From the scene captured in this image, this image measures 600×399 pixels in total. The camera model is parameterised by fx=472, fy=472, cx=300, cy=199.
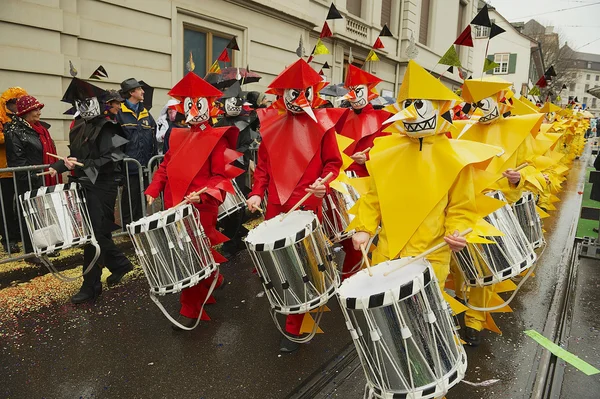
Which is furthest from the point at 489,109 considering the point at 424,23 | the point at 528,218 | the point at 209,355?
the point at 424,23

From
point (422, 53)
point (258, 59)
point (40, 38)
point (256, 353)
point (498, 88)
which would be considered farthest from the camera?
point (422, 53)

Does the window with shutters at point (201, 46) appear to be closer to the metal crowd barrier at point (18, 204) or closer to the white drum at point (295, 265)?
the metal crowd barrier at point (18, 204)

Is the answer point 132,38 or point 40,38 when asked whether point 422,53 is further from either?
point 40,38

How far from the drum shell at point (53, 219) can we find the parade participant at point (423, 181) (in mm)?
2886

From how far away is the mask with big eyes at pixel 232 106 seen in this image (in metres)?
6.77

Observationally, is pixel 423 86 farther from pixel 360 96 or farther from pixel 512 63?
pixel 512 63

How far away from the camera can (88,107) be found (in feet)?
15.7

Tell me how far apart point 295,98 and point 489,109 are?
1.85 metres

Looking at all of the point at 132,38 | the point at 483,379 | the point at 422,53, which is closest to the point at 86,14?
the point at 132,38

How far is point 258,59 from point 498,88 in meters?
8.97

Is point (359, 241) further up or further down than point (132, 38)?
further down

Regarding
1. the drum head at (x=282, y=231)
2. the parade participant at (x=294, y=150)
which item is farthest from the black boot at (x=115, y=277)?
the drum head at (x=282, y=231)

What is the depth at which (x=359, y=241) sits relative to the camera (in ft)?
9.65

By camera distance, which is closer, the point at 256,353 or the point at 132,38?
the point at 256,353
